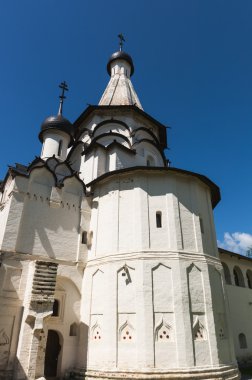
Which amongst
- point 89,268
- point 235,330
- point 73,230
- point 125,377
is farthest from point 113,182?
point 235,330

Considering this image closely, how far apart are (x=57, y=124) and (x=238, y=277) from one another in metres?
13.6

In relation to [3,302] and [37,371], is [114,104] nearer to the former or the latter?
[3,302]

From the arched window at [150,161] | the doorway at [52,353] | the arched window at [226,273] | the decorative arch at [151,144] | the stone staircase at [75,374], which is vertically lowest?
the stone staircase at [75,374]

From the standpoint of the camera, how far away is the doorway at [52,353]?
32.2 ft

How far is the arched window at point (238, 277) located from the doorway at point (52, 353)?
35.8 feet

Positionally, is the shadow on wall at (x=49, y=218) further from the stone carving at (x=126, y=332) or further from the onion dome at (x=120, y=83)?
the onion dome at (x=120, y=83)

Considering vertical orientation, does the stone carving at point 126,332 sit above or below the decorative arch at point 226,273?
below

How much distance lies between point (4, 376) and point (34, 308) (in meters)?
2.05

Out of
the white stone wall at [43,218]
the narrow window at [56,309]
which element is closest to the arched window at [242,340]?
the white stone wall at [43,218]

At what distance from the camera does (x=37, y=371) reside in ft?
27.5

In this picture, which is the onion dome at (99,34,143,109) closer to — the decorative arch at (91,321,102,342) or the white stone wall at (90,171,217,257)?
the white stone wall at (90,171,217,257)

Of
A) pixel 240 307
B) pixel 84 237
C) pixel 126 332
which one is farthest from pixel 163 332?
pixel 240 307

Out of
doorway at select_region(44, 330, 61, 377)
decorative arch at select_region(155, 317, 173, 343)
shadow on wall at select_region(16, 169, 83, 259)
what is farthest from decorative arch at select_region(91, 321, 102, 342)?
shadow on wall at select_region(16, 169, 83, 259)

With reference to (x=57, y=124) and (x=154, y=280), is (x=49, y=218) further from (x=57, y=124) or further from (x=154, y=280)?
(x=57, y=124)
